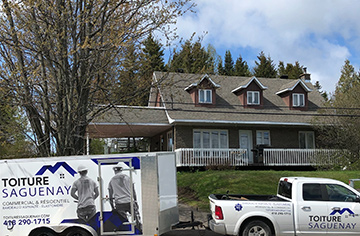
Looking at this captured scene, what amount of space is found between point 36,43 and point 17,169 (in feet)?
12.9

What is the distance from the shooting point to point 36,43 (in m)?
10.6

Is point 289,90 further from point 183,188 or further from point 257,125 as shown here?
point 183,188

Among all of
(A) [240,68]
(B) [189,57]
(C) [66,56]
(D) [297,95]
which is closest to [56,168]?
(C) [66,56]

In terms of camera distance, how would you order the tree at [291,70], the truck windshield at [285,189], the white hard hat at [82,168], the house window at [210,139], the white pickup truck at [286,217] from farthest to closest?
the tree at [291,70] → the house window at [210,139] → the truck windshield at [285,189] → the white pickup truck at [286,217] → the white hard hat at [82,168]

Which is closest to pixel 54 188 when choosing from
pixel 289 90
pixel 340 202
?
pixel 340 202

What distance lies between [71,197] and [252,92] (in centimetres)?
2050

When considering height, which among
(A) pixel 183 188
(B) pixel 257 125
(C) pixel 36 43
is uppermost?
(C) pixel 36 43

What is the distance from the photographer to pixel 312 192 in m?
9.19

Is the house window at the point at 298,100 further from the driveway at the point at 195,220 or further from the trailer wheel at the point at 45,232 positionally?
the trailer wheel at the point at 45,232

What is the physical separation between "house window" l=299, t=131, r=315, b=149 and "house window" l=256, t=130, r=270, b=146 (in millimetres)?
2661

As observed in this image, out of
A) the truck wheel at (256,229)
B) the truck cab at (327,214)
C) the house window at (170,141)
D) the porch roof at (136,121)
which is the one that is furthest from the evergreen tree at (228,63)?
the truck wheel at (256,229)

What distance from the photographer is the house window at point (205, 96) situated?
84.7ft

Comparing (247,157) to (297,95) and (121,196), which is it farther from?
(121,196)

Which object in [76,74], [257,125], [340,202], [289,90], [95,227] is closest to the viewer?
[95,227]
